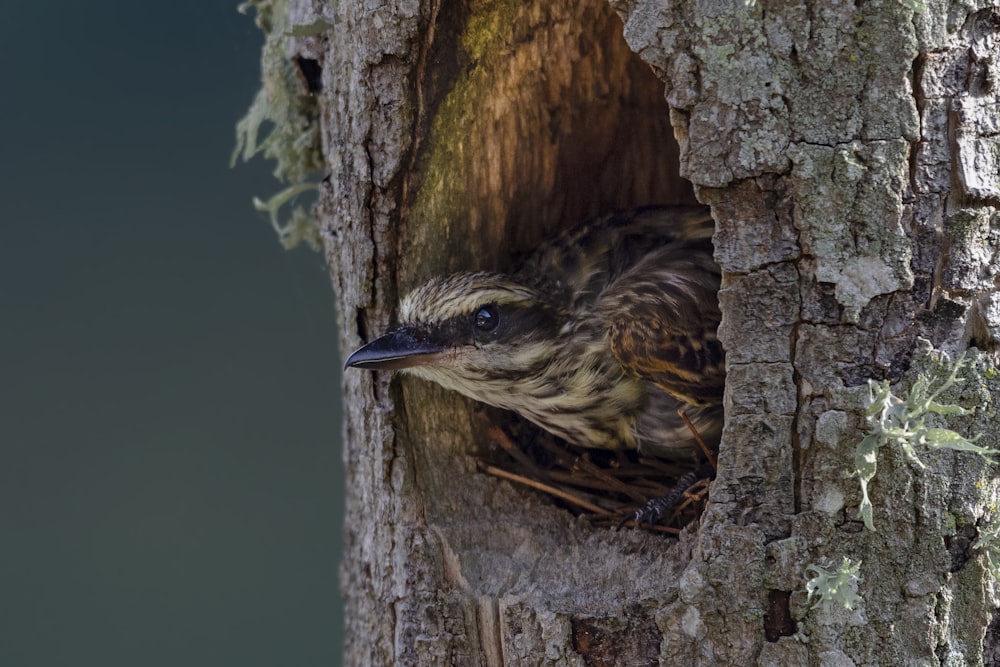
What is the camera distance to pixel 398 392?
287cm

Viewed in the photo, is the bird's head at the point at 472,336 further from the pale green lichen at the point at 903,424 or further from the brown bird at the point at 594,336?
the pale green lichen at the point at 903,424

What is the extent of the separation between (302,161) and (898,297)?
186 centimetres

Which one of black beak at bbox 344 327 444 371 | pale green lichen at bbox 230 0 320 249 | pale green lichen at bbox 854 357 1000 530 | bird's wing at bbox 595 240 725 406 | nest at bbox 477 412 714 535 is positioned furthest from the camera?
pale green lichen at bbox 230 0 320 249

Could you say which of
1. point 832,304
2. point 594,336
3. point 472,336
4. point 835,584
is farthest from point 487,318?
point 835,584

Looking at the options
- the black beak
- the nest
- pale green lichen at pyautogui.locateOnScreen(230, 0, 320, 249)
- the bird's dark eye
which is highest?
pale green lichen at pyautogui.locateOnScreen(230, 0, 320, 249)

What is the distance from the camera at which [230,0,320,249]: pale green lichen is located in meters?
3.11

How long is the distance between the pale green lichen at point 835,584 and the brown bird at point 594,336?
85 centimetres

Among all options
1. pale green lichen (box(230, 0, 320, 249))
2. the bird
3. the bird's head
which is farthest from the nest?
pale green lichen (box(230, 0, 320, 249))

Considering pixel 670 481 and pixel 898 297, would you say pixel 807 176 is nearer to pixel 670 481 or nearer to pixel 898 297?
pixel 898 297

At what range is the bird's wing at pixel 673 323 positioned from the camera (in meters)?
2.85

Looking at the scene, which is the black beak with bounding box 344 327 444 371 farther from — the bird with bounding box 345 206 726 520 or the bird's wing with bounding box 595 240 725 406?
the bird's wing with bounding box 595 240 725 406

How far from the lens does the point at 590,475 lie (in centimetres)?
327

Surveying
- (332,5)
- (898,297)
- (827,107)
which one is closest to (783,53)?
(827,107)

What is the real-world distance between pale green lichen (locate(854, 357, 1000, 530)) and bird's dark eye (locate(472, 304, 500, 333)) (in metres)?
1.29
